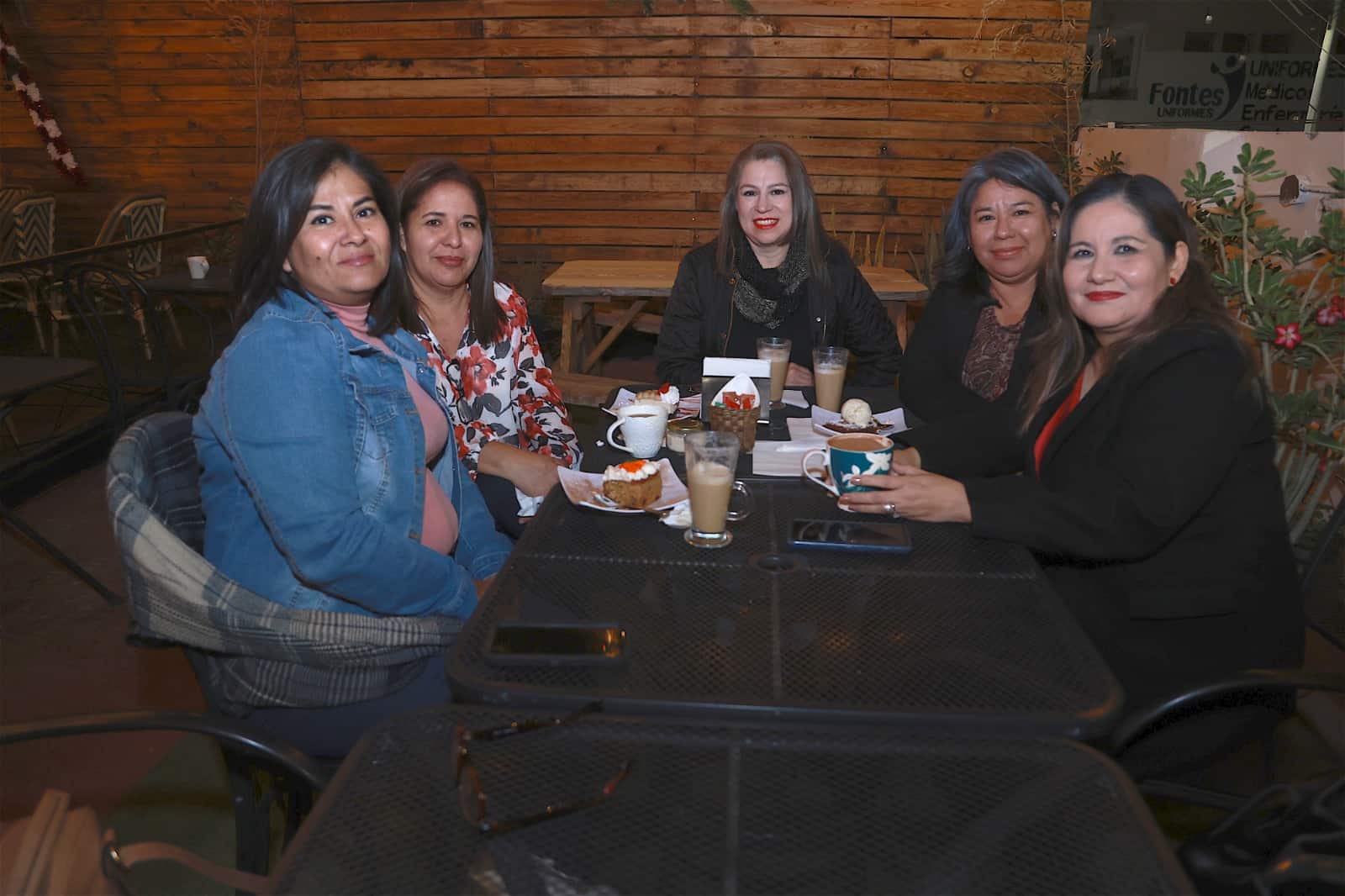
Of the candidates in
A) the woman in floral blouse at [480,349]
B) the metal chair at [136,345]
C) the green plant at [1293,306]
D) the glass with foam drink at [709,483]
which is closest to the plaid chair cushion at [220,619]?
the glass with foam drink at [709,483]

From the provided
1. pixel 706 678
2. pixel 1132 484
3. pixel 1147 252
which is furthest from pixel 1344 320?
pixel 706 678

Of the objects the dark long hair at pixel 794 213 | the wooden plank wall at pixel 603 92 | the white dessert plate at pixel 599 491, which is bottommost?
the white dessert plate at pixel 599 491

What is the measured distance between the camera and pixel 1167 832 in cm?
222

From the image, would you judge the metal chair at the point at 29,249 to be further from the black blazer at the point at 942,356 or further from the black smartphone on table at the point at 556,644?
the black smartphone on table at the point at 556,644

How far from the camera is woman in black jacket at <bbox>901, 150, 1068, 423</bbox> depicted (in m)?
2.83

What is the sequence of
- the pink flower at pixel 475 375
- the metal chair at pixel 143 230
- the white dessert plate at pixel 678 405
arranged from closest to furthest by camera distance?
the white dessert plate at pixel 678 405
the pink flower at pixel 475 375
the metal chair at pixel 143 230

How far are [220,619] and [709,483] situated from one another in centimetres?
85

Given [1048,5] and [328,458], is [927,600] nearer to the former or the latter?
[328,458]

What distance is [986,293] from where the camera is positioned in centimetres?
299

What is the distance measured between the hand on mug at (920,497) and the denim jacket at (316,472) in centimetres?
84

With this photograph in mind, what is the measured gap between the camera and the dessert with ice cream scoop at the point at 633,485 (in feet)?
6.06

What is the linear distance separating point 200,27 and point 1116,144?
735 centimetres

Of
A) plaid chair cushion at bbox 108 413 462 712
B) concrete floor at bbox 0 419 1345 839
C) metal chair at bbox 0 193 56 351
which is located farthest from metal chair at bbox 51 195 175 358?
plaid chair cushion at bbox 108 413 462 712

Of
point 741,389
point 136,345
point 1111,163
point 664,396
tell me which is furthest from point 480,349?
point 1111,163
